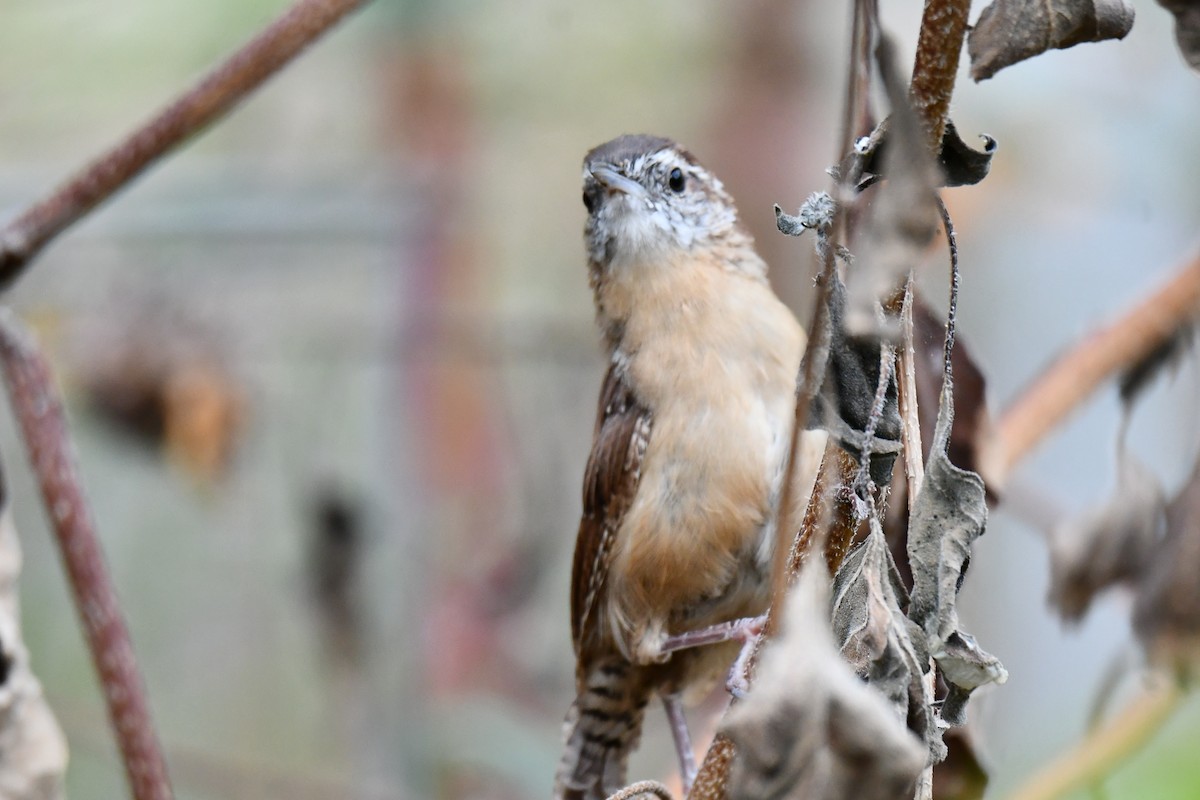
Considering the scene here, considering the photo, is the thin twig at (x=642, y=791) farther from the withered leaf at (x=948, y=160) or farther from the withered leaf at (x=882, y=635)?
the withered leaf at (x=948, y=160)

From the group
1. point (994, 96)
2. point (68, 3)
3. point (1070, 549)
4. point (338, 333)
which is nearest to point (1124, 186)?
point (994, 96)

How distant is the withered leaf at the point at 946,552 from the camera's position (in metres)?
1.07

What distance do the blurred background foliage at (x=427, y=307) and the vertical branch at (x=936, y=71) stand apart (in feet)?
12.2

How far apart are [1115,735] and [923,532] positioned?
1.42 metres

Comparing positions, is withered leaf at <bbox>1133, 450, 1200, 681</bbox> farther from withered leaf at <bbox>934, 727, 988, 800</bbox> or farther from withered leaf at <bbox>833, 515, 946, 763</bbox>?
withered leaf at <bbox>833, 515, 946, 763</bbox>

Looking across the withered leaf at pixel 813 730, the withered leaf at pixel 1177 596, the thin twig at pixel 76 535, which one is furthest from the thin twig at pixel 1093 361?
the thin twig at pixel 76 535

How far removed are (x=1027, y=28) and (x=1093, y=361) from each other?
1169 mm

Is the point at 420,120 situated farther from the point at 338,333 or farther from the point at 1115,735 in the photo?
the point at 1115,735

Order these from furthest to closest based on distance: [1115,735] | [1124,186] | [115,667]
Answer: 1. [1124,186]
2. [1115,735]
3. [115,667]

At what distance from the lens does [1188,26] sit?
3.81 ft

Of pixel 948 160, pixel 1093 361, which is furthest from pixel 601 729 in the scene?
pixel 948 160

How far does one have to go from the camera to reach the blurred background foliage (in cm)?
548

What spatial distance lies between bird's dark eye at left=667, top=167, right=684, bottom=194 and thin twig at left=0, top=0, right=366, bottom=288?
134 cm

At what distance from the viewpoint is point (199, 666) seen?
751 cm
